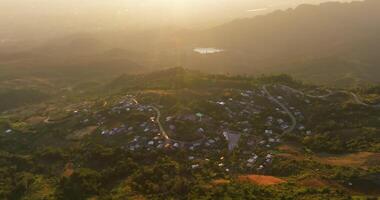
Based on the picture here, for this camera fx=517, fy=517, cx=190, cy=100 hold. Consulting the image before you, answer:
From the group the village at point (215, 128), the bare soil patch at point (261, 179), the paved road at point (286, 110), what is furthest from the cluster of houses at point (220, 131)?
the bare soil patch at point (261, 179)

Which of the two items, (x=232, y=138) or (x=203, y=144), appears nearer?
(x=203, y=144)

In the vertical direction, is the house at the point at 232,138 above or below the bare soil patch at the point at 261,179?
above

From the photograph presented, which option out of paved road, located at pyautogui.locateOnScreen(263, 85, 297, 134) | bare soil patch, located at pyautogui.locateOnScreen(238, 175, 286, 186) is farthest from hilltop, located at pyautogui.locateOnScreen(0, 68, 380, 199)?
paved road, located at pyautogui.locateOnScreen(263, 85, 297, 134)

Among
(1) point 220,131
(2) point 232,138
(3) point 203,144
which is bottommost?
(3) point 203,144

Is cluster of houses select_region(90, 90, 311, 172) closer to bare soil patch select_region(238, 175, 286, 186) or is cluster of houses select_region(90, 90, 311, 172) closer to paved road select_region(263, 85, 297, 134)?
paved road select_region(263, 85, 297, 134)

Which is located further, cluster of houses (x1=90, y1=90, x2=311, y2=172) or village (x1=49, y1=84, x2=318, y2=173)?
cluster of houses (x1=90, y1=90, x2=311, y2=172)

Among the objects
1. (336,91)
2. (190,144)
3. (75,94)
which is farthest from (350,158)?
(75,94)

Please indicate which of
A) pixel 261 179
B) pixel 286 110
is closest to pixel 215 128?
pixel 286 110

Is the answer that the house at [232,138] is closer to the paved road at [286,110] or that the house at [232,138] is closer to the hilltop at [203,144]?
the hilltop at [203,144]

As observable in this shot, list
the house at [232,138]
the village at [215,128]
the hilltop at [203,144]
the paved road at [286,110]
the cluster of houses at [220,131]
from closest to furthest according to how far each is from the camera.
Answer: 1. the hilltop at [203,144]
2. the village at [215,128]
3. the cluster of houses at [220,131]
4. the house at [232,138]
5. the paved road at [286,110]

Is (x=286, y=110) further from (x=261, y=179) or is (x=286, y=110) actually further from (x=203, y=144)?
(x=261, y=179)

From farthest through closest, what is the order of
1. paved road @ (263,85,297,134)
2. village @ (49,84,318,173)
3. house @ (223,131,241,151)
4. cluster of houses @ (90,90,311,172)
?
paved road @ (263,85,297,134) < house @ (223,131,241,151) < cluster of houses @ (90,90,311,172) < village @ (49,84,318,173)

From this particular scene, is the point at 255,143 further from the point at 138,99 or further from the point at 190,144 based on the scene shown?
the point at 138,99
